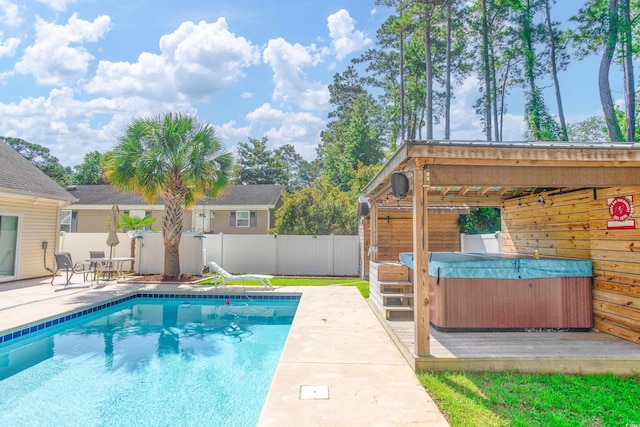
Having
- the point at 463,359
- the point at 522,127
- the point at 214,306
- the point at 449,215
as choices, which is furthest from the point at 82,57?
the point at 522,127

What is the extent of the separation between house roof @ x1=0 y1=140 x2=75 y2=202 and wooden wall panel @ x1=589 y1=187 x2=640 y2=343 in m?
14.0

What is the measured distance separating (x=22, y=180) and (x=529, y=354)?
14.3 m

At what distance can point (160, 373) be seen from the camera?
4988 millimetres

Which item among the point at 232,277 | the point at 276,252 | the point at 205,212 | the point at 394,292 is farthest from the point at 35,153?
the point at 394,292

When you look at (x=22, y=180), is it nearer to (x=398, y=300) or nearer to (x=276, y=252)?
(x=276, y=252)

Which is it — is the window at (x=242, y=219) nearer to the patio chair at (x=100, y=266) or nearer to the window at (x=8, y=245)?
the patio chair at (x=100, y=266)

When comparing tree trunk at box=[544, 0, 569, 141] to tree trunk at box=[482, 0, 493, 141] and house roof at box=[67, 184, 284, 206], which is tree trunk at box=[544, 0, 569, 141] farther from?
house roof at box=[67, 184, 284, 206]

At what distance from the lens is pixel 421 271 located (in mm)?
4395

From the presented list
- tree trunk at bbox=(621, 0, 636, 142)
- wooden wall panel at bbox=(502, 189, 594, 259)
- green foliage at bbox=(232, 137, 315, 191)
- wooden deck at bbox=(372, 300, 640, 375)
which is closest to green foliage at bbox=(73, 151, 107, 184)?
green foliage at bbox=(232, 137, 315, 191)

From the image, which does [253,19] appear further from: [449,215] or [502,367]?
[502,367]

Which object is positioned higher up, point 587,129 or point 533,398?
point 587,129

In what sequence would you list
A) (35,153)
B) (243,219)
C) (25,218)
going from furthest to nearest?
(35,153) → (243,219) → (25,218)

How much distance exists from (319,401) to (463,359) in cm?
196

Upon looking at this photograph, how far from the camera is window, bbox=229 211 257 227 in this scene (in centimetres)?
2062
